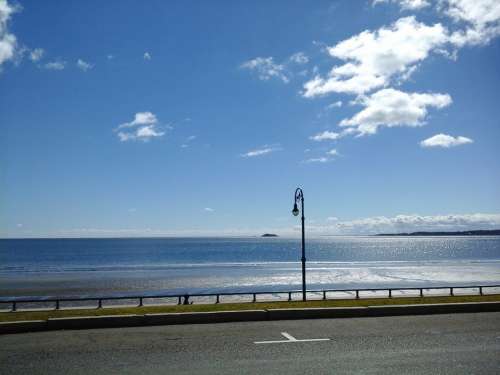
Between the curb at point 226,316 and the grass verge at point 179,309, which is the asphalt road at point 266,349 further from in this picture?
the grass verge at point 179,309

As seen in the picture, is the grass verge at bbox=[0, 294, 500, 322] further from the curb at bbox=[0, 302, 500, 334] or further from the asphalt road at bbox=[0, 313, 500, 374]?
the asphalt road at bbox=[0, 313, 500, 374]

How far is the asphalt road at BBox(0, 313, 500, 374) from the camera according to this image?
25.9ft

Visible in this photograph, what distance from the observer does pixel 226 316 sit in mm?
12664

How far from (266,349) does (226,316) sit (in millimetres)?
3538

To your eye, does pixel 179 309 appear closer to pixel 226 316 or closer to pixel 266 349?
pixel 226 316

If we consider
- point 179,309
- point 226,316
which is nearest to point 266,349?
point 226,316

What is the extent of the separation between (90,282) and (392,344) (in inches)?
2073

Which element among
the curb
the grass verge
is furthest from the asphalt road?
the grass verge

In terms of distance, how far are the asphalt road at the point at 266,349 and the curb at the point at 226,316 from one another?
15.9 inches

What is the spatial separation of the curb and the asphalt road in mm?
404

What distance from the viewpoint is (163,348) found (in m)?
9.54

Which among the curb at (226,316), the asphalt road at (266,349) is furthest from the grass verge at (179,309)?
the asphalt road at (266,349)

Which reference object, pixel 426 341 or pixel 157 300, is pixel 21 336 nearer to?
pixel 426 341

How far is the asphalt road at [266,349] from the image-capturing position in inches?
311
